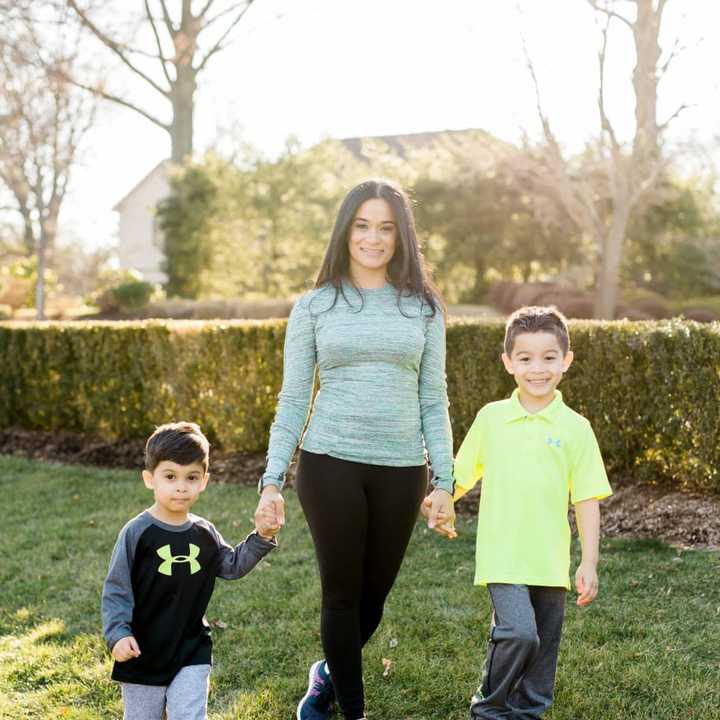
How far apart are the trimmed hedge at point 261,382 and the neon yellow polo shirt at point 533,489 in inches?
139

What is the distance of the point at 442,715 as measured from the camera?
12.6ft

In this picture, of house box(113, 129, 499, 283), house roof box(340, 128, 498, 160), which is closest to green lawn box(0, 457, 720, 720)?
house roof box(340, 128, 498, 160)

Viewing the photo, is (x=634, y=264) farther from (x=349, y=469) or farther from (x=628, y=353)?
(x=349, y=469)

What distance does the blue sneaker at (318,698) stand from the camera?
3.66 metres

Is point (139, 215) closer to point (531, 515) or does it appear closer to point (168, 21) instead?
point (168, 21)

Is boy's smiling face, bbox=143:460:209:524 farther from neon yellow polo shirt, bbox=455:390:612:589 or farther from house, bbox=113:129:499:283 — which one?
house, bbox=113:129:499:283

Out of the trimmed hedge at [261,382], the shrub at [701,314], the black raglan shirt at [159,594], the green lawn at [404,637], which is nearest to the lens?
the black raglan shirt at [159,594]

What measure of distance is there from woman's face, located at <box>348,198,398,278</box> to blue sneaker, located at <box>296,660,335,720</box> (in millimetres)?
1523

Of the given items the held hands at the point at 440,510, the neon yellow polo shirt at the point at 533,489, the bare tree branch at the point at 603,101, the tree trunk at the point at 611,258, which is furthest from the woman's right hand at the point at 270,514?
the tree trunk at the point at 611,258

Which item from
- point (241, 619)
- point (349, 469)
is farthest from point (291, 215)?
point (349, 469)

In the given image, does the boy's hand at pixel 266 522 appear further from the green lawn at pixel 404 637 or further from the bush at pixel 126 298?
the bush at pixel 126 298

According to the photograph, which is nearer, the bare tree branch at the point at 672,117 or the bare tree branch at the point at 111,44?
the bare tree branch at the point at 672,117

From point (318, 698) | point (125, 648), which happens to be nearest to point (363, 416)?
point (125, 648)

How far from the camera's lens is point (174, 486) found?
9.94ft
